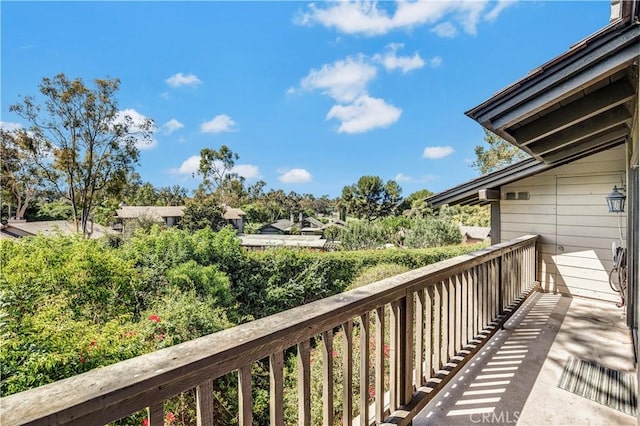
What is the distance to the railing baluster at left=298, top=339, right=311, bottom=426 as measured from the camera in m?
1.22

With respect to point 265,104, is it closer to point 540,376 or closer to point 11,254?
point 11,254

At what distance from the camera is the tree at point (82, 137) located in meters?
14.5

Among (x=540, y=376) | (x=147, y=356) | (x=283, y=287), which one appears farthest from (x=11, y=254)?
(x=540, y=376)

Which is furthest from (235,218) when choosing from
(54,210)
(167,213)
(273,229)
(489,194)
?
(489,194)

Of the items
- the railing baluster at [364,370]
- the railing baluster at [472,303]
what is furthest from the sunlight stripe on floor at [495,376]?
the railing baluster at [364,370]

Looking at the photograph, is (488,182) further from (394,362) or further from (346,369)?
(346,369)

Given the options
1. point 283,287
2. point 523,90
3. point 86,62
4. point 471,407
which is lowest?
point 283,287

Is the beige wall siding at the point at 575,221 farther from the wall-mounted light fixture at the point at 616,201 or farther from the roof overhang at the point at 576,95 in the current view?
the roof overhang at the point at 576,95

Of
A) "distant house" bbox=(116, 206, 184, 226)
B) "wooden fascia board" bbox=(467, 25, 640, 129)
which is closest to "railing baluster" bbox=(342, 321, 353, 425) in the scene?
"wooden fascia board" bbox=(467, 25, 640, 129)

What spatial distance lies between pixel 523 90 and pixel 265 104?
35.1m

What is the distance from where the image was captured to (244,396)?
3.35 ft

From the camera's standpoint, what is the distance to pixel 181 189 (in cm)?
4206

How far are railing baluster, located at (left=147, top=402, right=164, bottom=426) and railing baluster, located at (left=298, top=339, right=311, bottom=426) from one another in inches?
20.2

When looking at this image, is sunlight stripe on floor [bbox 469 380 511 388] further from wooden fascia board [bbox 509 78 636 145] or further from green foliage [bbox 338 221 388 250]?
green foliage [bbox 338 221 388 250]
